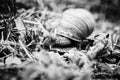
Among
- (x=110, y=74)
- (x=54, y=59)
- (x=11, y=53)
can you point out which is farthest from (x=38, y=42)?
(x=110, y=74)

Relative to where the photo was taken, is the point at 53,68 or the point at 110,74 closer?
the point at 53,68

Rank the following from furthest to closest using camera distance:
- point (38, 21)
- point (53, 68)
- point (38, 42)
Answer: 1. point (38, 21)
2. point (38, 42)
3. point (53, 68)

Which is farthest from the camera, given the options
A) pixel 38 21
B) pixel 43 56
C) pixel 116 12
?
pixel 116 12

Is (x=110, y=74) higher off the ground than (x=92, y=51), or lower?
lower

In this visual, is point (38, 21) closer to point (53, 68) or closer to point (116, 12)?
point (53, 68)
